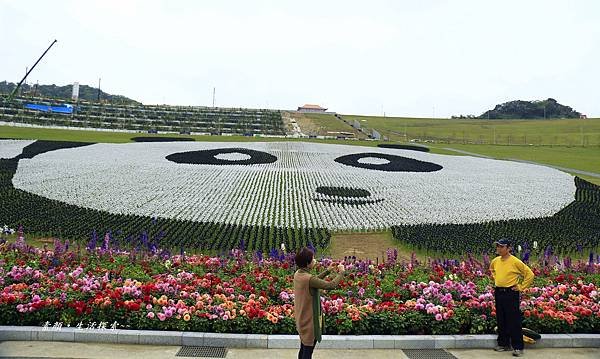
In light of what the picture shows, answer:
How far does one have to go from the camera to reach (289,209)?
757 inches

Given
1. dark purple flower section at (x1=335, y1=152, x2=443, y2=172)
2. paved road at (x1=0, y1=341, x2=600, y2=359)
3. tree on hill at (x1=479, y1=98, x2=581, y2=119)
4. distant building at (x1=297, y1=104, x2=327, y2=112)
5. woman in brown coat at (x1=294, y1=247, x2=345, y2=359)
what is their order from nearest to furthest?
woman in brown coat at (x1=294, y1=247, x2=345, y2=359)
paved road at (x1=0, y1=341, x2=600, y2=359)
dark purple flower section at (x1=335, y1=152, x2=443, y2=172)
tree on hill at (x1=479, y1=98, x2=581, y2=119)
distant building at (x1=297, y1=104, x2=327, y2=112)

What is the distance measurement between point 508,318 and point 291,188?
54.2ft

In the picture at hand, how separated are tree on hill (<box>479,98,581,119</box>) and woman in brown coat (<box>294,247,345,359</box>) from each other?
150 meters

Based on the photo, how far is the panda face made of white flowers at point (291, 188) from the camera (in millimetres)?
18438

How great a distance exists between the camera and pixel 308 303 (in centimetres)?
608

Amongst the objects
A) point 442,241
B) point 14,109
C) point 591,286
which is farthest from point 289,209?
point 14,109

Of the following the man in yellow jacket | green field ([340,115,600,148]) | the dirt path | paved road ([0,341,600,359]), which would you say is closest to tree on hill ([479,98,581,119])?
green field ([340,115,600,148])

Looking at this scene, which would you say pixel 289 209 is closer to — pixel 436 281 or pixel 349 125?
pixel 436 281

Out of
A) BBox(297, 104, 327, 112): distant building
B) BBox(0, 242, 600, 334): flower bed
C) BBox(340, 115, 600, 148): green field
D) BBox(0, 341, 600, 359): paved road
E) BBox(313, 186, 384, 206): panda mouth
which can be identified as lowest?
BBox(0, 341, 600, 359): paved road

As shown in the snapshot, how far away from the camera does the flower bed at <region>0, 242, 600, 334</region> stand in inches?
312

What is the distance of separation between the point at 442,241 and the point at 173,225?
795 cm

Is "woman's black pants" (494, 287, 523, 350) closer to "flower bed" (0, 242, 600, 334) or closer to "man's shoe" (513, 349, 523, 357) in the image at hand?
"man's shoe" (513, 349, 523, 357)

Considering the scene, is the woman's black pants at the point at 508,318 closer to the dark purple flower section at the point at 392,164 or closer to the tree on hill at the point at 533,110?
the dark purple flower section at the point at 392,164

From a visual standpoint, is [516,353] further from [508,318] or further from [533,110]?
[533,110]
